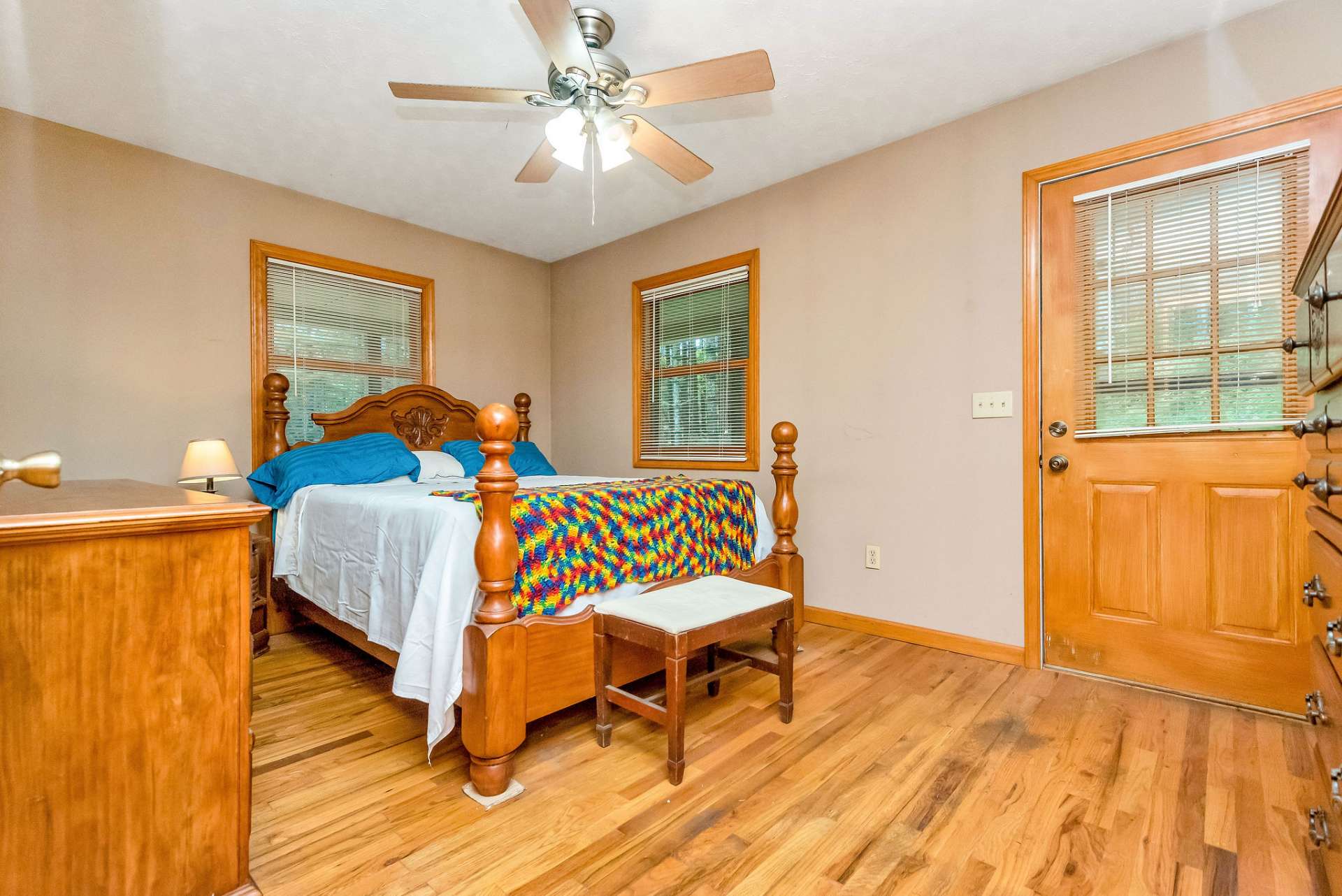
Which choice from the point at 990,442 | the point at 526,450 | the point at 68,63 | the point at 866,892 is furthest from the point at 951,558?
the point at 68,63

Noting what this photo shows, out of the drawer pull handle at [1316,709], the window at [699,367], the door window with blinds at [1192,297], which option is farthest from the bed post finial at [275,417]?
the drawer pull handle at [1316,709]

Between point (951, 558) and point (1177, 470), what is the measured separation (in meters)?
0.89

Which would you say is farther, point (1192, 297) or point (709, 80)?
point (1192, 297)

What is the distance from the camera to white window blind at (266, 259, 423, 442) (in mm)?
3404

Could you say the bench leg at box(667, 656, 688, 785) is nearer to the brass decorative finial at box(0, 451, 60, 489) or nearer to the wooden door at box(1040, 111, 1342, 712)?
the brass decorative finial at box(0, 451, 60, 489)

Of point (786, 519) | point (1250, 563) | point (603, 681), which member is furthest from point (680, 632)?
point (1250, 563)

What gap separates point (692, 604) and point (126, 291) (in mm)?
3107

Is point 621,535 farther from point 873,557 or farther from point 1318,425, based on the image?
point 1318,425

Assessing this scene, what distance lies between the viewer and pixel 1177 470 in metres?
2.20

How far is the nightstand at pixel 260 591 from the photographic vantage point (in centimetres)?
269

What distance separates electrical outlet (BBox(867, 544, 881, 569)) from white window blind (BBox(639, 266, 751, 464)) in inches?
36.5

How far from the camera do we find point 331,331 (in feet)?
11.8

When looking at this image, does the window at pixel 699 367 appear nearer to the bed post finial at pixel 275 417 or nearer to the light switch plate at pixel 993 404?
the light switch plate at pixel 993 404

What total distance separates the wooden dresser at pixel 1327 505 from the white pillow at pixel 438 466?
343 cm
